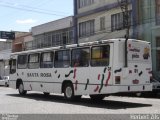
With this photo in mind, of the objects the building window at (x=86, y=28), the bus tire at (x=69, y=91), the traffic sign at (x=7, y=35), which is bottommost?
the bus tire at (x=69, y=91)

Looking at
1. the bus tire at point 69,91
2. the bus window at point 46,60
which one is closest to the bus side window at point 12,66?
the bus window at point 46,60

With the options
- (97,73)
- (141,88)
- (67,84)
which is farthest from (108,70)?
(67,84)

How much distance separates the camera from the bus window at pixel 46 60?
2069 centimetres

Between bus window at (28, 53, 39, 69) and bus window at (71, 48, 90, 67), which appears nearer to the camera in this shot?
bus window at (71, 48, 90, 67)

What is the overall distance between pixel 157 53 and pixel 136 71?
16.3 metres

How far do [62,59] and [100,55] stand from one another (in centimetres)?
327

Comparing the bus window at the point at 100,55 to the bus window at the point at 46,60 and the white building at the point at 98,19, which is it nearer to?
the bus window at the point at 46,60

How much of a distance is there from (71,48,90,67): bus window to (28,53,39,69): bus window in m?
3.88

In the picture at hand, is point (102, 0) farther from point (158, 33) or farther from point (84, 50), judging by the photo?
point (84, 50)

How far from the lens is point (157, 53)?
32.5 m

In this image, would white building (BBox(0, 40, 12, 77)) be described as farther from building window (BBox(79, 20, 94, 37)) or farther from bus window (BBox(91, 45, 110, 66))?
bus window (BBox(91, 45, 110, 66))

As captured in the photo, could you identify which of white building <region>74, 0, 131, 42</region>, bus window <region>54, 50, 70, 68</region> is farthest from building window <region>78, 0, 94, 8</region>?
bus window <region>54, 50, 70, 68</region>

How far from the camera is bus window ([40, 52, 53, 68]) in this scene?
67.9ft

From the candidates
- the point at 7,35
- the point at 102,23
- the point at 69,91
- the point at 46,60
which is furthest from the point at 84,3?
the point at 69,91
